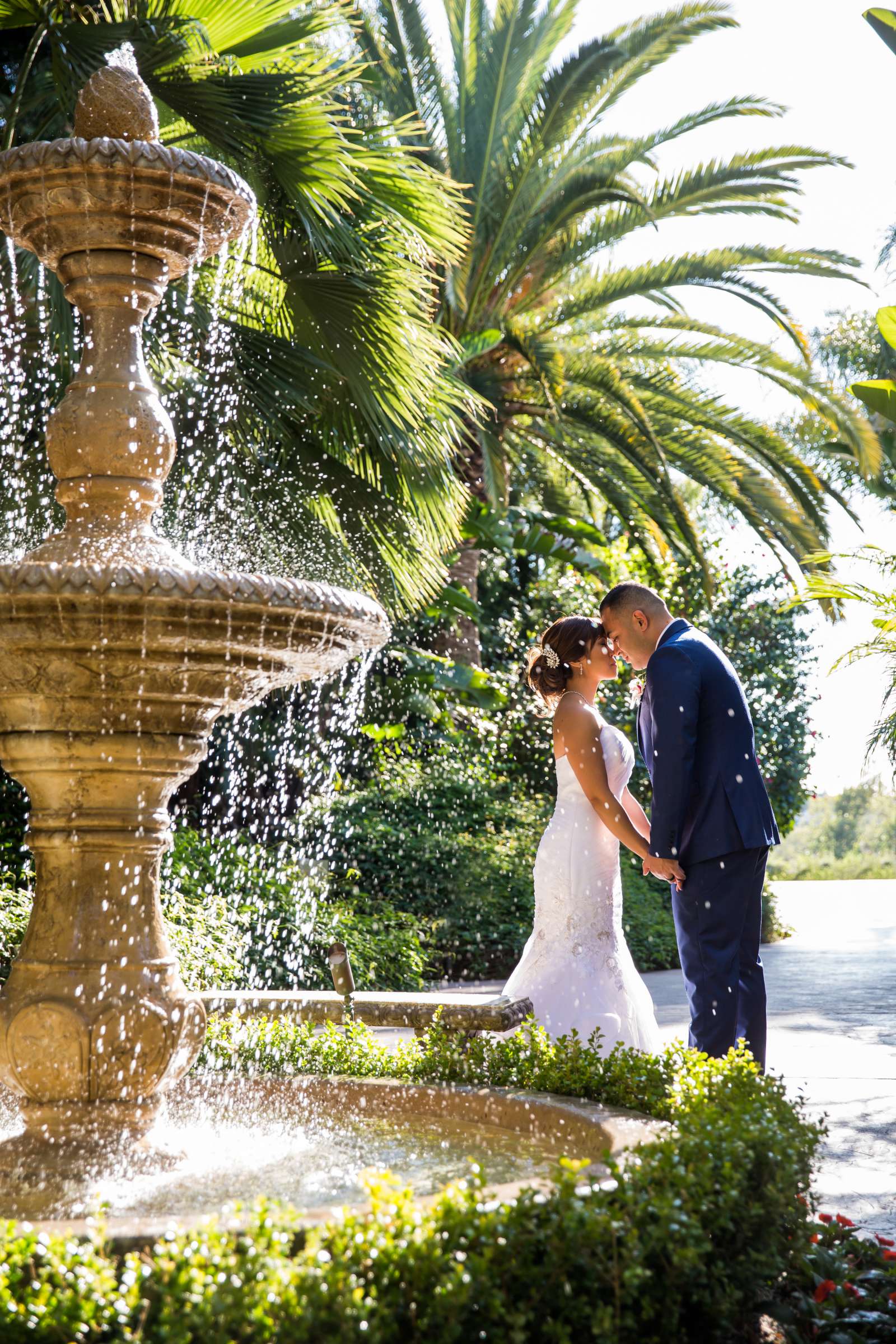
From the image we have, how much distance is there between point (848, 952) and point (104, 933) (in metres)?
10.8

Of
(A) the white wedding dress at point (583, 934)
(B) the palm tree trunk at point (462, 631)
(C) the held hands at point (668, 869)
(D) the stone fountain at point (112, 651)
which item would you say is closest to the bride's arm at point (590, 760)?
(A) the white wedding dress at point (583, 934)

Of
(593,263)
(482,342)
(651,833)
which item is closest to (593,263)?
(593,263)

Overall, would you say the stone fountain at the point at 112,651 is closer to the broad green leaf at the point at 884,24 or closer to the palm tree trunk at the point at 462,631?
the broad green leaf at the point at 884,24

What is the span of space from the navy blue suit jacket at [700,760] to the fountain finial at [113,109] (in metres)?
2.42

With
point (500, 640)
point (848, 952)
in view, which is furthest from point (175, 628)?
point (500, 640)

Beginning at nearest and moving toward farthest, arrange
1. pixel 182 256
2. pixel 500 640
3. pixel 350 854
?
1. pixel 182 256
2. pixel 350 854
3. pixel 500 640

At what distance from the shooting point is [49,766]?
338cm

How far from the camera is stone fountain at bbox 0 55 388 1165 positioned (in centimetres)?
312

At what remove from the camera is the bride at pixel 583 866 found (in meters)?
5.06

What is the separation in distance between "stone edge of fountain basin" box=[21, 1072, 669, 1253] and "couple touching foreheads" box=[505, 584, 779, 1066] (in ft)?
2.78

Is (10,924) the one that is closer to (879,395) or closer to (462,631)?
(879,395)

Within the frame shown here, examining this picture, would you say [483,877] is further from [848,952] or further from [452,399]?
[452,399]

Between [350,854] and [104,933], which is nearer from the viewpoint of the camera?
[104,933]

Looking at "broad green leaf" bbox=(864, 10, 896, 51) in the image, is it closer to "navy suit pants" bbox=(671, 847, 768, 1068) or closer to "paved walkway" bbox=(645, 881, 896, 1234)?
"navy suit pants" bbox=(671, 847, 768, 1068)
